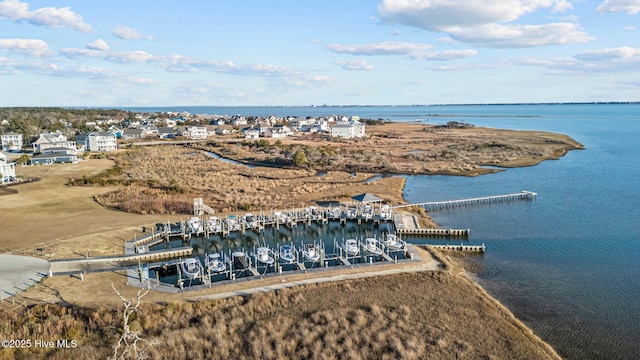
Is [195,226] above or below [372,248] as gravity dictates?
above

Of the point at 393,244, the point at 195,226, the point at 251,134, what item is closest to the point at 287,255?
the point at 393,244

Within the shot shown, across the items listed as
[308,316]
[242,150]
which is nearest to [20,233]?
[308,316]

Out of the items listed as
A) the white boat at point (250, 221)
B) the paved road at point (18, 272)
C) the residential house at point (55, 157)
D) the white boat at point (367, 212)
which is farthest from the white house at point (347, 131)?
the paved road at point (18, 272)

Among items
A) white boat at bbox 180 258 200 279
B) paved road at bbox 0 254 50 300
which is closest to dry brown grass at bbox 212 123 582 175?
white boat at bbox 180 258 200 279

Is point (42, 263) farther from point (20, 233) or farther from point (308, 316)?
point (308, 316)

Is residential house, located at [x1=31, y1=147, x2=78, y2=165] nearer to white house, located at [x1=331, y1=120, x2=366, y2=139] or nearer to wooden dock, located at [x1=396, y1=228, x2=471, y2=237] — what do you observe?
wooden dock, located at [x1=396, y1=228, x2=471, y2=237]

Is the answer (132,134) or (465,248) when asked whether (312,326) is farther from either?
(132,134)

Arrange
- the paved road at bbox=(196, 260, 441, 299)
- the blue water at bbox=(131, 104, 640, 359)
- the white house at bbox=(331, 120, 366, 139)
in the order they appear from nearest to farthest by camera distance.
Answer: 1. the blue water at bbox=(131, 104, 640, 359)
2. the paved road at bbox=(196, 260, 441, 299)
3. the white house at bbox=(331, 120, 366, 139)
